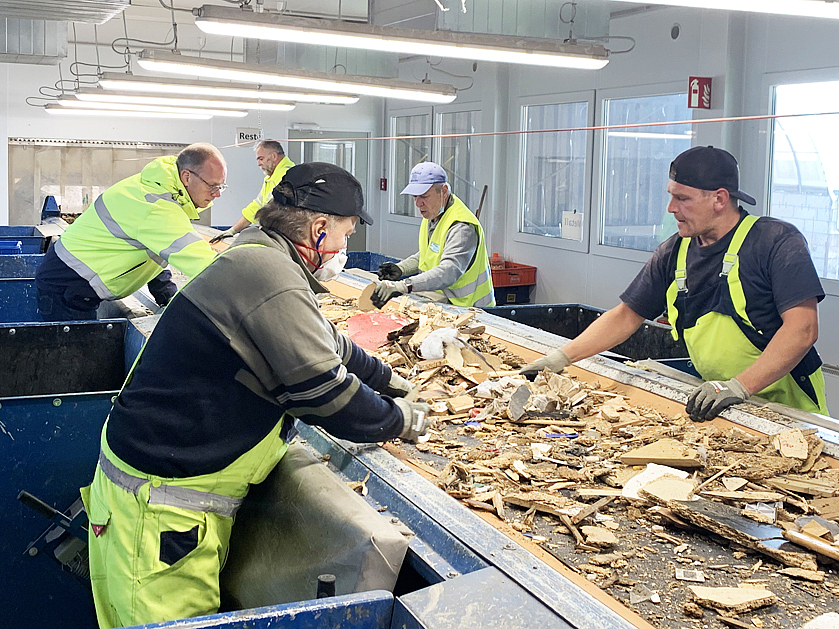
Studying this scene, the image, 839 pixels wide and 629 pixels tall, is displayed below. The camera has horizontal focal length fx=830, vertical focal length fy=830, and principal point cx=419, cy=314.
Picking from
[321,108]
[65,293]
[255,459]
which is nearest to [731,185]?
[255,459]

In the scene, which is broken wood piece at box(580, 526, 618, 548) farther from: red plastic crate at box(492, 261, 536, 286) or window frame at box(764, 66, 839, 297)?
red plastic crate at box(492, 261, 536, 286)

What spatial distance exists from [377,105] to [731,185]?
11.2 meters

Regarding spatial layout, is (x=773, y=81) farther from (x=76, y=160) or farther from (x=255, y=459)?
(x=76, y=160)

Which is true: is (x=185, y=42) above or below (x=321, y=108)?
above

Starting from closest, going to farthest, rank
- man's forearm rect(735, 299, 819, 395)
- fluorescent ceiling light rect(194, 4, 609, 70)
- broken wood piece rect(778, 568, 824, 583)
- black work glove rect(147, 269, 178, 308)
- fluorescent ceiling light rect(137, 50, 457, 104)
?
1. broken wood piece rect(778, 568, 824, 583)
2. man's forearm rect(735, 299, 819, 395)
3. fluorescent ceiling light rect(194, 4, 609, 70)
4. black work glove rect(147, 269, 178, 308)
5. fluorescent ceiling light rect(137, 50, 457, 104)

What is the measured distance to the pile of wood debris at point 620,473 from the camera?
1.97 m

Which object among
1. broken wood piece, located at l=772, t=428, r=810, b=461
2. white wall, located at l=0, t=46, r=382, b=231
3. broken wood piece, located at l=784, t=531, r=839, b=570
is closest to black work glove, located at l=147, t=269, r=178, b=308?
broken wood piece, located at l=772, t=428, r=810, b=461

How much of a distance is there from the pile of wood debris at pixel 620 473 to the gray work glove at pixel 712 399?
0.15ft

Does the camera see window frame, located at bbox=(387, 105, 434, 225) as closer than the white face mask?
No

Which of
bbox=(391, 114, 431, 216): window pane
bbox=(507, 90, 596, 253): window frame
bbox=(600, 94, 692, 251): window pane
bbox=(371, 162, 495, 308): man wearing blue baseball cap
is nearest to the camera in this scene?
bbox=(371, 162, 495, 308): man wearing blue baseball cap

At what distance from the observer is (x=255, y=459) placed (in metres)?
2.26

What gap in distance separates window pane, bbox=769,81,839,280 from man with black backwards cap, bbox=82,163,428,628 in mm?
5376

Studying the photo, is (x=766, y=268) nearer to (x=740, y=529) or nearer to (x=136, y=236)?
(x=740, y=529)

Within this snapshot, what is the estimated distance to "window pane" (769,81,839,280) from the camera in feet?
21.1
